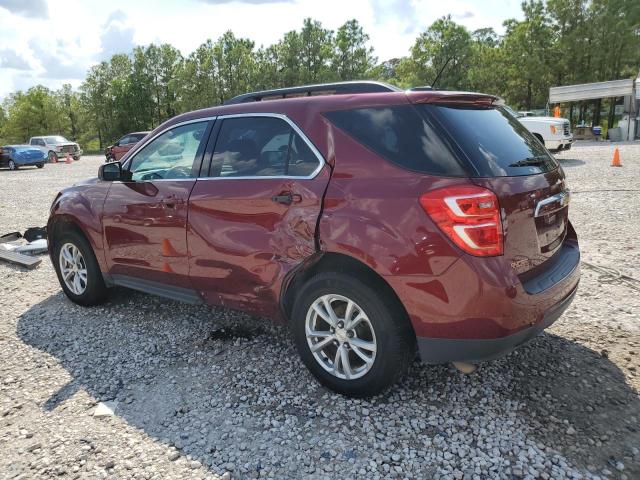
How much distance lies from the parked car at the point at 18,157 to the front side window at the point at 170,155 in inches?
Result: 1071

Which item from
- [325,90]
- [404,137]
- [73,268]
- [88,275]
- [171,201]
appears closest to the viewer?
[404,137]

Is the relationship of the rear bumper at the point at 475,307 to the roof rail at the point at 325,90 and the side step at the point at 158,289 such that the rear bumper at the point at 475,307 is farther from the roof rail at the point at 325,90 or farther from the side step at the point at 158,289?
the side step at the point at 158,289

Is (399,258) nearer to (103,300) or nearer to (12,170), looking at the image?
(103,300)

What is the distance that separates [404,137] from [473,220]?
0.63 meters

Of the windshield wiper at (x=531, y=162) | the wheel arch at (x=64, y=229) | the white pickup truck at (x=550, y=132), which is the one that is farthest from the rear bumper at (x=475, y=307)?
the white pickup truck at (x=550, y=132)

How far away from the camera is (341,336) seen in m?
3.09

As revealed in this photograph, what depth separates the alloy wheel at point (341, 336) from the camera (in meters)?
3.03

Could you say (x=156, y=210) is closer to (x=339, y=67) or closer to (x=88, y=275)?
(x=88, y=275)

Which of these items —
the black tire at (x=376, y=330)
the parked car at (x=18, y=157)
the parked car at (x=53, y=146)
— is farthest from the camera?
the parked car at (x=53, y=146)

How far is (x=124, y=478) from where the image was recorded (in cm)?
259

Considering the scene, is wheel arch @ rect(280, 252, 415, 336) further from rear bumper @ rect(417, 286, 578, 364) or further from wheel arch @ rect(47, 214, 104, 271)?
wheel arch @ rect(47, 214, 104, 271)

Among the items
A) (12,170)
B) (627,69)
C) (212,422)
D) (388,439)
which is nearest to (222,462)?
(212,422)

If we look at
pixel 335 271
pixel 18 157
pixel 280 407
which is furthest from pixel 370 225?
pixel 18 157

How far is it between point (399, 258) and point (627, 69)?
44516 millimetres
